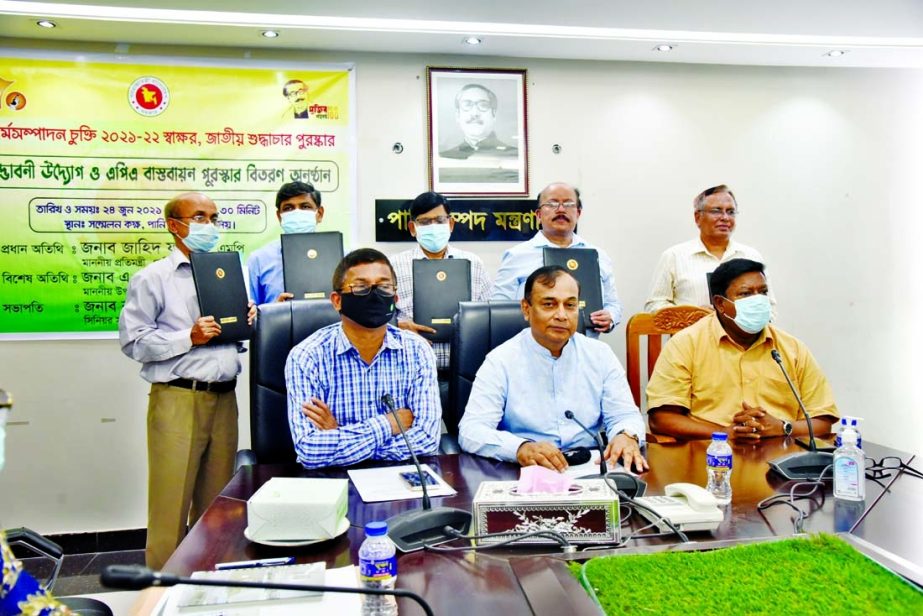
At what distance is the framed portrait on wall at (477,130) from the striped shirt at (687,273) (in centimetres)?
96

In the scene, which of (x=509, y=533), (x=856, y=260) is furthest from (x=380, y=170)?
(x=856, y=260)

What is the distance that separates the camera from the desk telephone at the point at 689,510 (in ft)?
4.47

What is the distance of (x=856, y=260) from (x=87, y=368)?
4.61 meters

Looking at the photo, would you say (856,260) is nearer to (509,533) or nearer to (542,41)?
(542,41)

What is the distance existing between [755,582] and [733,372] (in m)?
1.34

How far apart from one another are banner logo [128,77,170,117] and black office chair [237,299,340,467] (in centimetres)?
196

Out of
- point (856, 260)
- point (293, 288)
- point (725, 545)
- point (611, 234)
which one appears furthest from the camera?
point (856, 260)

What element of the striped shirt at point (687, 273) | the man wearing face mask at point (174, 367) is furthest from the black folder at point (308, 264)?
the striped shirt at point (687, 273)

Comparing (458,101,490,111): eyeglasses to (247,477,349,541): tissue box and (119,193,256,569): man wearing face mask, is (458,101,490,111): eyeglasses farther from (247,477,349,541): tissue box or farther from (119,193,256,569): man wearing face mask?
(247,477,349,541): tissue box

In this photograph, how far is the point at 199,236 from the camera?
2814mm

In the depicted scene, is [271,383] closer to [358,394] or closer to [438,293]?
[358,394]

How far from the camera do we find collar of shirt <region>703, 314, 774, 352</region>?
2.40 meters

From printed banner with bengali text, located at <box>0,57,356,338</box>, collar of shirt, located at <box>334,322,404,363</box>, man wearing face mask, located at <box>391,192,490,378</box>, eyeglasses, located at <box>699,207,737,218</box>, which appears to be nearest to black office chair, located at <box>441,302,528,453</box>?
collar of shirt, located at <box>334,322,404,363</box>

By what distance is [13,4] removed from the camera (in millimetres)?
2982
